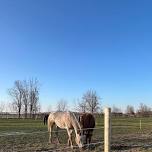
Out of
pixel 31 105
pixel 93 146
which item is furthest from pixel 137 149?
pixel 31 105

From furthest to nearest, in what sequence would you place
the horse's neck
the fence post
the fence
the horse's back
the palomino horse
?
the horse's back → the horse's neck → the palomino horse → the fence → the fence post

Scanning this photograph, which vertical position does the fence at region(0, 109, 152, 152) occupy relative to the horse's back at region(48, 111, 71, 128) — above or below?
below

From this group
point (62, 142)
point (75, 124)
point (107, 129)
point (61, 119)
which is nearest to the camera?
point (107, 129)

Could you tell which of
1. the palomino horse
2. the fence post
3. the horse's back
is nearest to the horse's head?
the palomino horse

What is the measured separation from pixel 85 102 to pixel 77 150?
7364 cm

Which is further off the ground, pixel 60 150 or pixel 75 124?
pixel 75 124

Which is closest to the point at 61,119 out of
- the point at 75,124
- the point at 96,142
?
the point at 75,124

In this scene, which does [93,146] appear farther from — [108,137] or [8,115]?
[8,115]

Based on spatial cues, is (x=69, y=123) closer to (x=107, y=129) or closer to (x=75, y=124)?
(x=75, y=124)

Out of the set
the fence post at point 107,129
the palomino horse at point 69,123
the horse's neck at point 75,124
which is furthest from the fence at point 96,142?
the horse's neck at point 75,124

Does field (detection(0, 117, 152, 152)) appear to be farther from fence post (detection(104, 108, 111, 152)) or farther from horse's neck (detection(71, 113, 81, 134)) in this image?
fence post (detection(104, 108, 111, 152))

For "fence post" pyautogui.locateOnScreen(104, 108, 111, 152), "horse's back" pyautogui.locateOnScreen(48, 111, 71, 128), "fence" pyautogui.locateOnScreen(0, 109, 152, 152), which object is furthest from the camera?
"horse's back" pyautogui.locateOnScreen(48, 111, 71, 128)

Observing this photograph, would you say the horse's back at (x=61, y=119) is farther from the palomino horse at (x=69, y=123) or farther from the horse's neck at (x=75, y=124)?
the horse's neck at (x=75, y=124)

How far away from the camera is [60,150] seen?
10.8 meters
